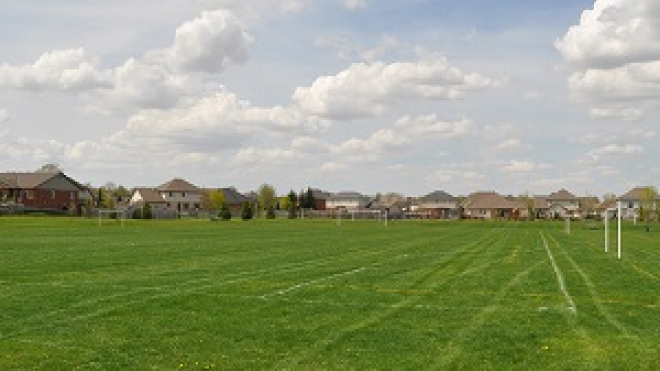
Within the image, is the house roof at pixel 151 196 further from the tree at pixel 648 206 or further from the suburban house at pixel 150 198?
the tree at pixel 648 206

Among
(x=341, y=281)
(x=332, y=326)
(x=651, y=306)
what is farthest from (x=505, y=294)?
(x=332, y=326)

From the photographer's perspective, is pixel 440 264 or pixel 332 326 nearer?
pixel 332 326

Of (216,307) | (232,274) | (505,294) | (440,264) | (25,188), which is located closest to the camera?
(216,307)

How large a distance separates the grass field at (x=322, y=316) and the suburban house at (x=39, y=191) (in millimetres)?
108800

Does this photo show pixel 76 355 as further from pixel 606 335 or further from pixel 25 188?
pixel 25 188

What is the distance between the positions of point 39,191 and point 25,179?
180 inches

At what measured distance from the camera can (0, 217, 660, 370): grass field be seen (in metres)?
11.4

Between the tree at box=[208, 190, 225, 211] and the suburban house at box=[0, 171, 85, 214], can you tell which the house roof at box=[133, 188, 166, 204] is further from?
the suburban house at box=[0, 171, 85, 214]

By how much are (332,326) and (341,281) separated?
26.4 ft

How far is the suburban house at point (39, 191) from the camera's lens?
129375mm

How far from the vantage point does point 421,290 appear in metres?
20.2

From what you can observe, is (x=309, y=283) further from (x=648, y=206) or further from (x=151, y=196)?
(x=151, y=196)

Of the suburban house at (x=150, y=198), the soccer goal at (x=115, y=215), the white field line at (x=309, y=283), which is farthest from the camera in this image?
the suburban house at (x=150, y=198)

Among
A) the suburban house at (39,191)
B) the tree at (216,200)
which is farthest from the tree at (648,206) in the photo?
the suburban house at (39,191)
